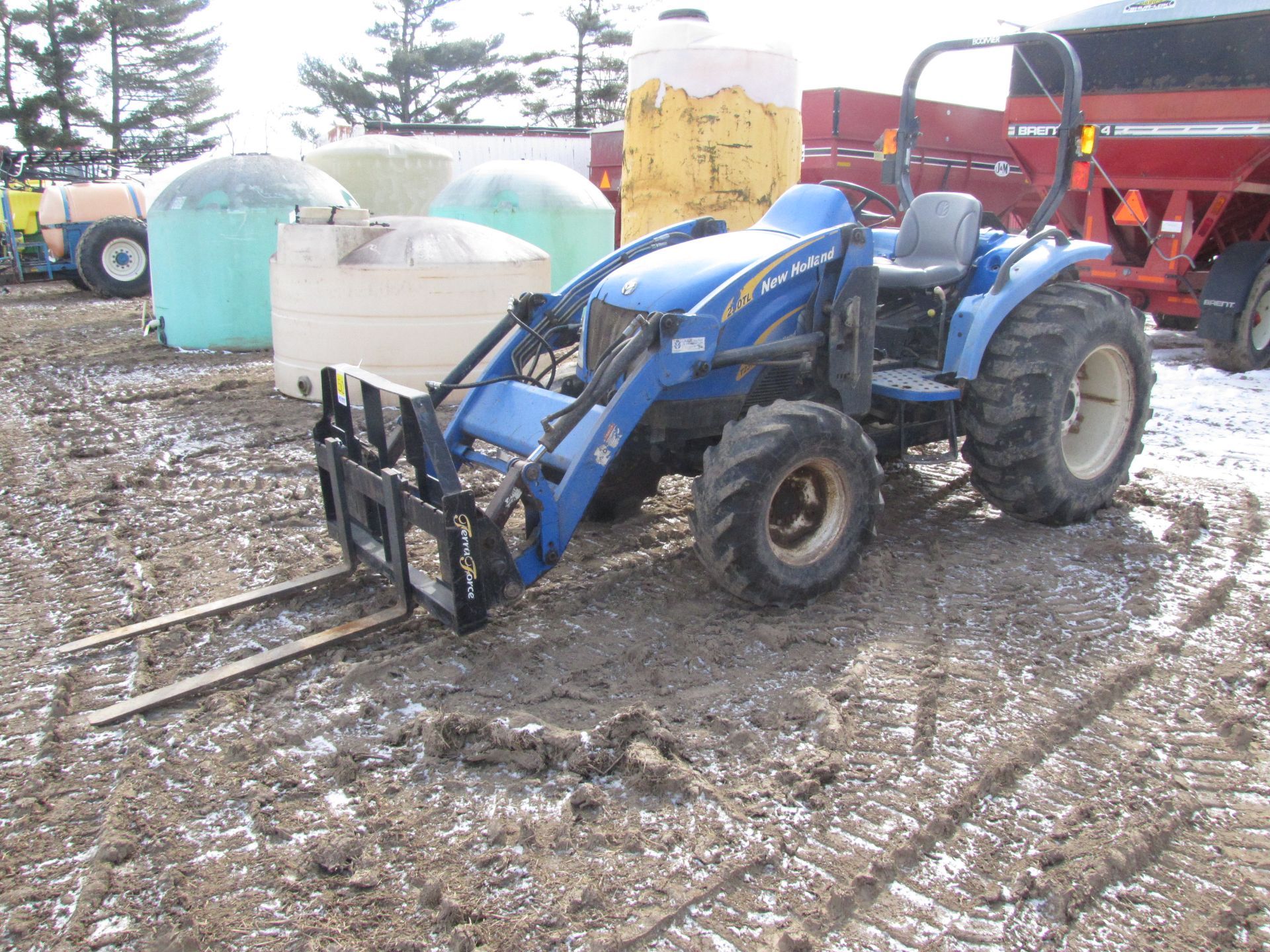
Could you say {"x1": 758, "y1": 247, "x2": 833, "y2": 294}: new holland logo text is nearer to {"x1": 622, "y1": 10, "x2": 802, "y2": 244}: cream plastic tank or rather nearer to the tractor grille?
the tractor grille

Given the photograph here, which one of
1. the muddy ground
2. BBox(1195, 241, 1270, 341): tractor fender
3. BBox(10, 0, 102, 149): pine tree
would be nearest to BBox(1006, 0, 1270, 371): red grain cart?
BBox(1195, 241, 1270, 341): tractor fender

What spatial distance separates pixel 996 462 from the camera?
4.63 m

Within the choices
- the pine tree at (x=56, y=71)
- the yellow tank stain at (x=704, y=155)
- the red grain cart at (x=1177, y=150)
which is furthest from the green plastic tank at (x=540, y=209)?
the pine tree at (x=56, y=71)

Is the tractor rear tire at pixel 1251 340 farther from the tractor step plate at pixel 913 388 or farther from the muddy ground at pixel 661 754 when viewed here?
the tractor step plate at pixel 913 388

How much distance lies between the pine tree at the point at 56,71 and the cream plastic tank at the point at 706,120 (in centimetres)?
3018

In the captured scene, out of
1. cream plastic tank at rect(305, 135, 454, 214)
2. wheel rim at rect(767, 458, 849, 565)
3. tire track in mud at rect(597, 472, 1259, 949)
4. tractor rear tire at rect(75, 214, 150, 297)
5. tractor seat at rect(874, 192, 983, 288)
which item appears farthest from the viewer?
tractor rear tire at rect(75, 214, 150, 297)

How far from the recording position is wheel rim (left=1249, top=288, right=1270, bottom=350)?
8.52 meters

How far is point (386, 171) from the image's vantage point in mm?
12352

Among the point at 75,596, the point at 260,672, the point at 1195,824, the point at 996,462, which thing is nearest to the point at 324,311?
the point at 75,596

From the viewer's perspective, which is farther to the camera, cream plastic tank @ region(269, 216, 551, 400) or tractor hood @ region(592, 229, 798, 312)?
cream plastic tank @ region(269, 216, 551, 400)

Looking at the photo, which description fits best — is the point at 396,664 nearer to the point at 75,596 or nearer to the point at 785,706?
the point at 785,706

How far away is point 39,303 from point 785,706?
1539 cm

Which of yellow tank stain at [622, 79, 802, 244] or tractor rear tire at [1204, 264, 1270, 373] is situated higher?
yellow tank stain at [622, 79, 802, 244]

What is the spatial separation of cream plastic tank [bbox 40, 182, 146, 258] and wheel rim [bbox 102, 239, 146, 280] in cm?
99
